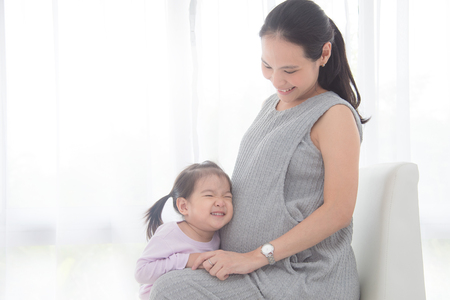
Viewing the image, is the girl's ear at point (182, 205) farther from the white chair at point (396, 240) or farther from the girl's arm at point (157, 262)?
the white chair at point (396, 240)

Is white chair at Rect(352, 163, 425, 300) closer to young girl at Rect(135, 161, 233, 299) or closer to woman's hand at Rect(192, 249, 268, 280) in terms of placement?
woman's hand at Rect(192, 249, 268, 280)

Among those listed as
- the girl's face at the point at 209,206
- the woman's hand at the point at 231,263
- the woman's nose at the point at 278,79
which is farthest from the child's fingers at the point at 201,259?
the woman's nose at the point at 278,79

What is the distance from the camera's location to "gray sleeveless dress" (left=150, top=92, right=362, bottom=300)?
39.6 inches

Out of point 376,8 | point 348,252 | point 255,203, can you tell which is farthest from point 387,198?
point 376,8

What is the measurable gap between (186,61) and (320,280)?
1.21 metres

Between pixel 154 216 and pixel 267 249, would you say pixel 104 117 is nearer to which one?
pixel 154 216

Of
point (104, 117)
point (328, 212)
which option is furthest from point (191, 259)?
point (104, 117)

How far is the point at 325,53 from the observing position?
1111 millimetres

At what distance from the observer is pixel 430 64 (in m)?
1.98

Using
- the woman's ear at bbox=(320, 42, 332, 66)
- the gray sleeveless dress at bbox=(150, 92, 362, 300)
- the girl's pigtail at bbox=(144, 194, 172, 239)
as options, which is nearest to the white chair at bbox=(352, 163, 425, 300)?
the gray sleeveless dress at bbox=(150, 92, 362, 300)

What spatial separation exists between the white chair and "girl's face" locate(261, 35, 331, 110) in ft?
1.10

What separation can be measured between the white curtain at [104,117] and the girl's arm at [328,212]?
0.87 meters

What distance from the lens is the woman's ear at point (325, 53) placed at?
43.3 inches

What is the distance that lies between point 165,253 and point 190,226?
14cm
